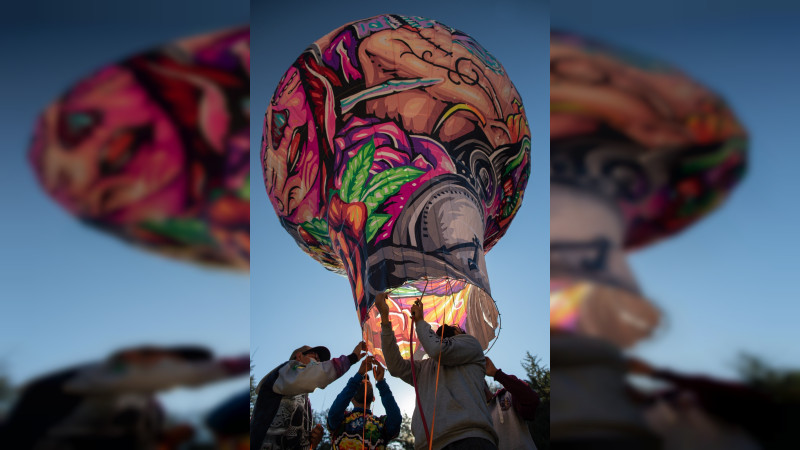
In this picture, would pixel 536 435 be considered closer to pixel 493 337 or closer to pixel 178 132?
pixel 493 337

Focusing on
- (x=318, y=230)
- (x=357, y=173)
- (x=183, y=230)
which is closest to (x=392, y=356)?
(x=183, y=230)

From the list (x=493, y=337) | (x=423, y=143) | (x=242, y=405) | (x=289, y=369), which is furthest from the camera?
(x=493, y=337)

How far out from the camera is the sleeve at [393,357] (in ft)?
11.6

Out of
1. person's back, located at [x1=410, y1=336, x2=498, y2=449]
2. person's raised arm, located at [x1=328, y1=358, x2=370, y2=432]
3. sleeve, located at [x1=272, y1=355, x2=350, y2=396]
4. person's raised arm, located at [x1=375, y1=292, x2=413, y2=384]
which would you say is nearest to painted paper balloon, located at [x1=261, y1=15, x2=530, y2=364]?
person's raised arm, located at [x1=328, y1=358, x2=370, y2=432]

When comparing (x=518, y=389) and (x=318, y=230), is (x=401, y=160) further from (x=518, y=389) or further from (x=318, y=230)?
(x=518, y=389)

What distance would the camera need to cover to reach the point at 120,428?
184 cm

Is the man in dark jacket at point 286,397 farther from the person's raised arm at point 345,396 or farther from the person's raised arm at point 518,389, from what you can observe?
the person's raised arm at point 518,389

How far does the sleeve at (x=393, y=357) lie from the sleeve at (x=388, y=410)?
39.4 inches

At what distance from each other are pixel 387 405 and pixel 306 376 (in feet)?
2.47

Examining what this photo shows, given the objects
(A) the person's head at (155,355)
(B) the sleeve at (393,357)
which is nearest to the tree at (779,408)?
(A) the person's head at (155,355)

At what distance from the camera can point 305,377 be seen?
4062 millimetres

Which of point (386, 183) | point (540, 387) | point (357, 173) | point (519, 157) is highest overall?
point (519, 157)

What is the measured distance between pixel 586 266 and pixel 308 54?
445 cm

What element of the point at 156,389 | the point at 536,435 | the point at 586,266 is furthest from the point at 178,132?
the point at 536,435
